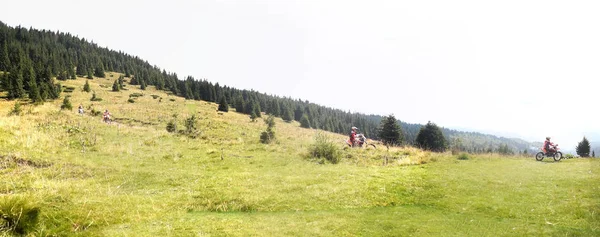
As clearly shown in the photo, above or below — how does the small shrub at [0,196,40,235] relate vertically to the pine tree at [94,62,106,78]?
below

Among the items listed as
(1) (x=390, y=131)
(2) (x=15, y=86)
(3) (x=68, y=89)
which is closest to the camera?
(1) (x=390, y=131)

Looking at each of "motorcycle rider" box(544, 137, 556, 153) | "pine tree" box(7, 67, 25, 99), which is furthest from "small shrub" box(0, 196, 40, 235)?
"pine tree" box(7, 67, 25, 99)

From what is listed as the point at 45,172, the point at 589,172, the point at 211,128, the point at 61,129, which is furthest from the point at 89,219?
the point at 211,128

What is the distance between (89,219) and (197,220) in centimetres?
273

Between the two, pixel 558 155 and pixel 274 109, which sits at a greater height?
pixel 274 109

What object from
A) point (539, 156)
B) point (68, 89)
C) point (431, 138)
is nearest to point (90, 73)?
point (68, 89)

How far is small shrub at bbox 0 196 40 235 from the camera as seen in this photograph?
7688 mm

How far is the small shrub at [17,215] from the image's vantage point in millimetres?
7688

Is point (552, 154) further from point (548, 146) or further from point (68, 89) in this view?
point (68, 89)

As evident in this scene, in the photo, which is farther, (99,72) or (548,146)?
(99,72)

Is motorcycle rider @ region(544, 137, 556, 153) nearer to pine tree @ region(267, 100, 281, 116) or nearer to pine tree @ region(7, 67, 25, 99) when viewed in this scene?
pine tree @ region(7, 67, 25, 99)

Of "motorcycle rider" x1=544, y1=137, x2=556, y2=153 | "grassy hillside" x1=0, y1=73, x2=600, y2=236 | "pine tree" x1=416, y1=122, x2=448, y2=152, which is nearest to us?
"grassy hillside" x1=0, y1=73, x2=600, y2=236

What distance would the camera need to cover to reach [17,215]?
26.0ft

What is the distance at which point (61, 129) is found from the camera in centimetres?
2652
